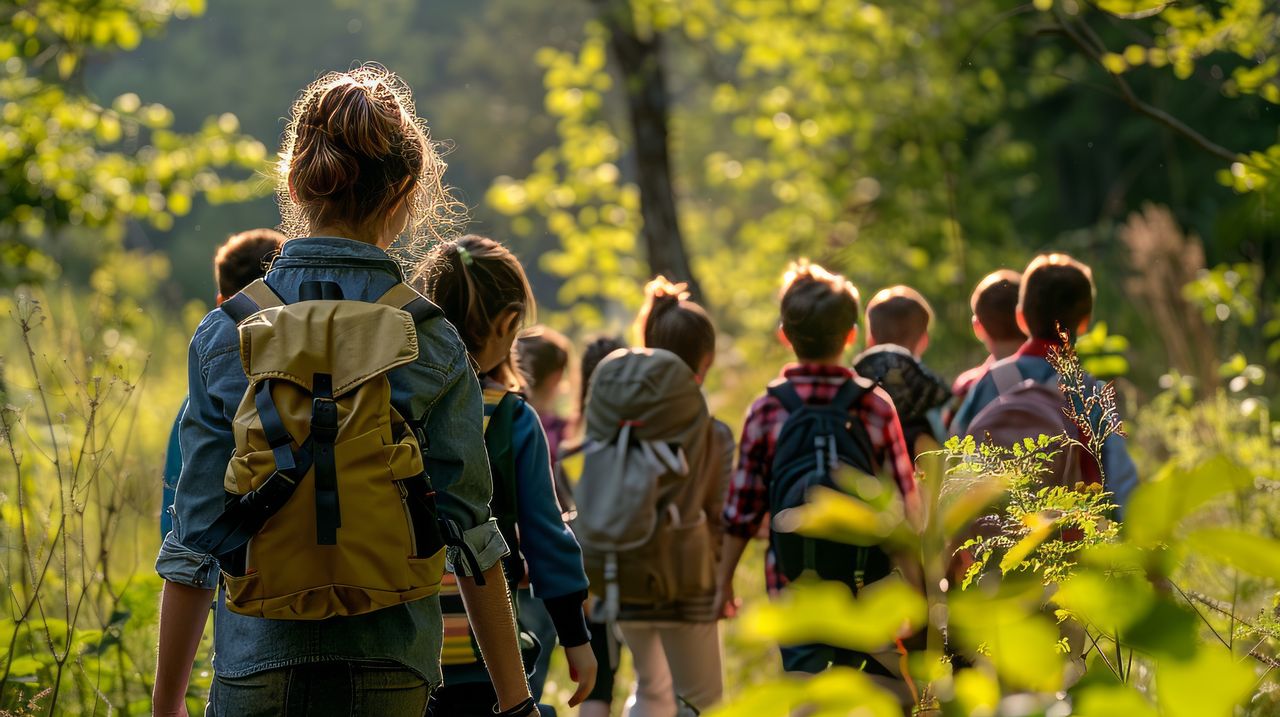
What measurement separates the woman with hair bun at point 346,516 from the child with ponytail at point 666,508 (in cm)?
178

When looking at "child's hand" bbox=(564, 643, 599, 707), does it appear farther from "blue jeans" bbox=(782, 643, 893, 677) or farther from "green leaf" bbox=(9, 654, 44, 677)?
"green leaf" bbox=(9, 654, 44, 677)

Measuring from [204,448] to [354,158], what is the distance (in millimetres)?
491

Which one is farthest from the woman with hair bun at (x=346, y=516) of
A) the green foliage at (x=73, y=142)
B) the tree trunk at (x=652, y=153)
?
the tree trunk at (x=652, y=153)

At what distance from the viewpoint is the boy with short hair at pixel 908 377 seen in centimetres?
386

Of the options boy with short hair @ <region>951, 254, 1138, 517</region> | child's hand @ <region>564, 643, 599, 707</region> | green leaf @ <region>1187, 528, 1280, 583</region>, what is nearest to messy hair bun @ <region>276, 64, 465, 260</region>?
child's hand @ <region>564, 643, 599, 707</region>

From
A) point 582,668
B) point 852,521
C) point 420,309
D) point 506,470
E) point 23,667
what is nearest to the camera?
point 852,521

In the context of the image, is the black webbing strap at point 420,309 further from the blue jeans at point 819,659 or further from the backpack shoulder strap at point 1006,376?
the backpack shoulder strap at point 1006,376

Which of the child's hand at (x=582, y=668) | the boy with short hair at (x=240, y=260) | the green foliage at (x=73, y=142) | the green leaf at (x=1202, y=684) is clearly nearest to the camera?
the green leaf at (x=1202, y=684)

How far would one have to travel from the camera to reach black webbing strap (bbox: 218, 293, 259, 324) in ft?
5.96

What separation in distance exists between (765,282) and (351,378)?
36.7 feet

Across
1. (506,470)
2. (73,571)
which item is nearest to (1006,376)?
(506,470)

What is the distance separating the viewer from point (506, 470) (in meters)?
2.65

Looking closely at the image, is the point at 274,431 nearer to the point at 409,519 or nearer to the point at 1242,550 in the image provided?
the point at 409,519

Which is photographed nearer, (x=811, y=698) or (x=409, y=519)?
(x=811, y=698)
